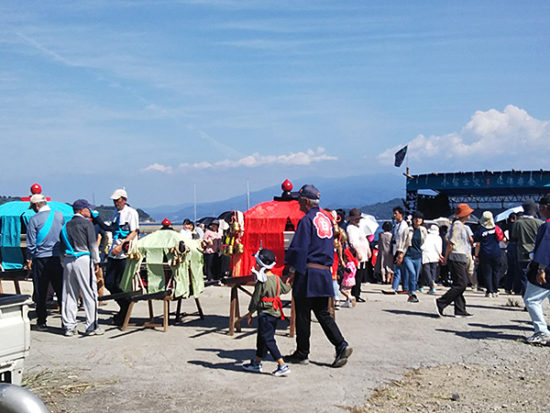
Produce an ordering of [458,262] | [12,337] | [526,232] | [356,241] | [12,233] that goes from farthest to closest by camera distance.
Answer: [356,241] < [526,232] < [12,233] < [458,262] < [12,337]

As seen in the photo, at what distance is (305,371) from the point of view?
22.8ft

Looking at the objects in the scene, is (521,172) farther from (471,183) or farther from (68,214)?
(68,214)

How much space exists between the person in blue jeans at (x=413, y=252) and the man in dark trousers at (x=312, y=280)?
5.64m

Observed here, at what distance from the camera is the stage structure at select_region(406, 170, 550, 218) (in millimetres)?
37312

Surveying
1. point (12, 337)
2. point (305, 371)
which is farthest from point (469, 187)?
point (12, 337)

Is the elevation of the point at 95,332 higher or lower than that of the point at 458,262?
lower

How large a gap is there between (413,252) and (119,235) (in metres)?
6.16

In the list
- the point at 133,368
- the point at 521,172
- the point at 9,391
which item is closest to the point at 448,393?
the point at 133,368

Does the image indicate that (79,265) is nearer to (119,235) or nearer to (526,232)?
(119,235)

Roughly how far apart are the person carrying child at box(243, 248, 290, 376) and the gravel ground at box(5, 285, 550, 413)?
0.16 meters

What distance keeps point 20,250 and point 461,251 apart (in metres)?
7.72

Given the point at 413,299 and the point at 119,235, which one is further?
the point at 413,299

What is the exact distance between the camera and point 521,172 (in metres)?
37.4

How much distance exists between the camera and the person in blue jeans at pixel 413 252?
12.5 meters
